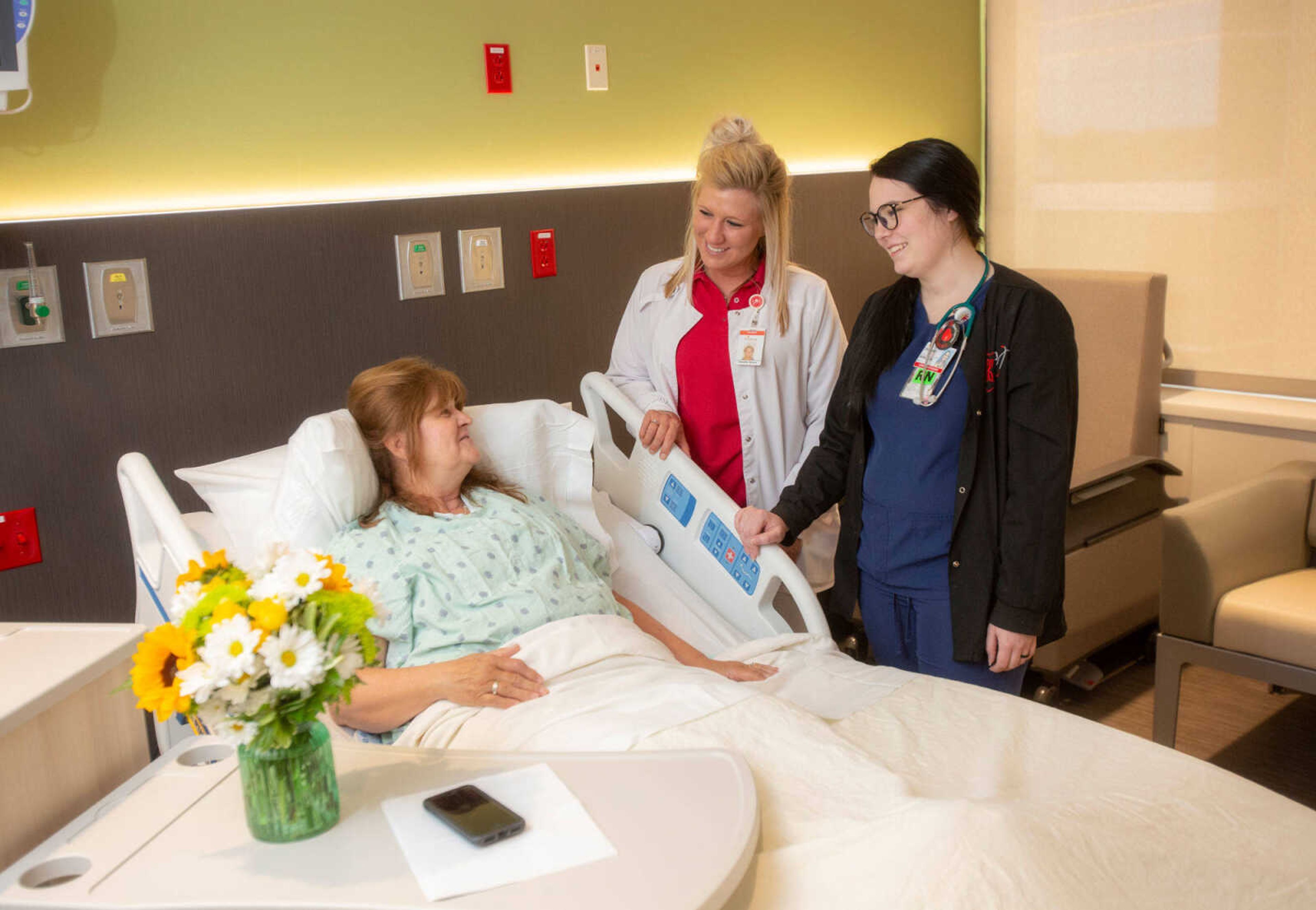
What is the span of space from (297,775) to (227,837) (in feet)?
0.40

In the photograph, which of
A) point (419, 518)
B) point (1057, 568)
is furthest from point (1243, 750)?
point (419, 518)

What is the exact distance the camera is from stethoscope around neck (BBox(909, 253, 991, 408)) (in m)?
2.01

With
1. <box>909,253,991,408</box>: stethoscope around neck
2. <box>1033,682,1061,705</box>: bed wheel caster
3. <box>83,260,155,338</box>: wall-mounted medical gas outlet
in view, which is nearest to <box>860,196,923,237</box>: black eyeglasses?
<box>909,253,991,408</box>: stethoscope around neck

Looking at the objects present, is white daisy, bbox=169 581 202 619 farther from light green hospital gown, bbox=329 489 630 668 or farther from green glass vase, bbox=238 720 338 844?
light green hospital gown, bbox=329 489 630 668

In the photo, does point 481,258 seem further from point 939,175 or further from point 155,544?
point 939,175

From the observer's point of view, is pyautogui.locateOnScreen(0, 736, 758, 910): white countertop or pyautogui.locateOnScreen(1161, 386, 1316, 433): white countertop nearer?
pyautogui.locateOnScreen(0, 736, 758, 910): white countertop

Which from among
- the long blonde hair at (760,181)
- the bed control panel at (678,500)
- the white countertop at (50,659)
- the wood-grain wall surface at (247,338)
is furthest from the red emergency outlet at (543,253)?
the white countertop at (50,659)

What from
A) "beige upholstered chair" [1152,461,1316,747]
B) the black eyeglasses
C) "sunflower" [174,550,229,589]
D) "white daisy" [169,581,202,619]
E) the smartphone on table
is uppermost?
the black eyeglasses

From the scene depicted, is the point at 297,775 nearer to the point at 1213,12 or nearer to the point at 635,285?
the point at 635,285

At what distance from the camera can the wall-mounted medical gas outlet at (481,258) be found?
2.94 meters

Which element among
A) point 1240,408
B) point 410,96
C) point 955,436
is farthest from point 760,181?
point 1240,408

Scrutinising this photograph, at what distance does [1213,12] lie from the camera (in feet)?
12.1

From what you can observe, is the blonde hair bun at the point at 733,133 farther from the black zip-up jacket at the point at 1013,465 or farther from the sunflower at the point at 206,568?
the sunflower at the point at 206,568

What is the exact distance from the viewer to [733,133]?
243cm
